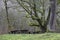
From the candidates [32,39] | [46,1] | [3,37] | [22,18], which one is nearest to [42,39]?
[32,39]

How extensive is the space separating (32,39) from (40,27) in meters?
2.47

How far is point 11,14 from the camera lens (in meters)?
8.48

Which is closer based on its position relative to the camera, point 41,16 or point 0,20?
point 41,16

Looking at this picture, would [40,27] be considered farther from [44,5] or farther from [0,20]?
[0,20]

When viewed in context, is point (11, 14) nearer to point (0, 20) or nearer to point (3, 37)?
point (0, 20)

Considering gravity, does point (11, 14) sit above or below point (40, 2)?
below

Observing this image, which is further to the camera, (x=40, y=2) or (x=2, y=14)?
(x=2, y=14)

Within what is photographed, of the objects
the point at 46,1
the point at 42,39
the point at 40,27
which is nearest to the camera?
the point at 42,39

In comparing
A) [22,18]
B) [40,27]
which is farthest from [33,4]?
[22,18]

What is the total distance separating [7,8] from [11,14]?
0.48 metres

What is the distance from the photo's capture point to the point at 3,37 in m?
4.22

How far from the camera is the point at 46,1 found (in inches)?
237

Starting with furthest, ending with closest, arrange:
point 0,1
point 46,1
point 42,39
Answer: point 0,1 < point 46,1 < point 42,39

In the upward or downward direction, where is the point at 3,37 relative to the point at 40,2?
downward
